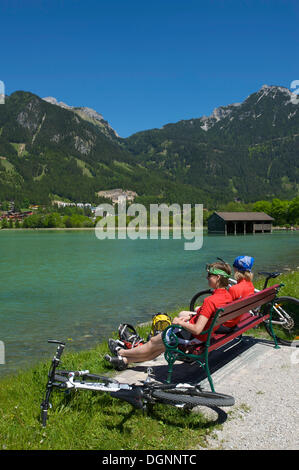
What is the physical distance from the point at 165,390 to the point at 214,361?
2.15 m

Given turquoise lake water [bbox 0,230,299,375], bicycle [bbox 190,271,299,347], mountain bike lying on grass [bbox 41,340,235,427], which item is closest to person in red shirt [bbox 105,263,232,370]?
mountain bike lying on grass [bbox 41,340,235,427]

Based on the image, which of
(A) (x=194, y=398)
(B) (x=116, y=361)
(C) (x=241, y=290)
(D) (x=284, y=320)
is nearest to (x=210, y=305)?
(A) (x=194, y=398)

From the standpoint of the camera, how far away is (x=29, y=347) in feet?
35.4

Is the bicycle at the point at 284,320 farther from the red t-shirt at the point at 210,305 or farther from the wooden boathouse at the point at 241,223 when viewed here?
the wooden boathouse at the point at 241,223

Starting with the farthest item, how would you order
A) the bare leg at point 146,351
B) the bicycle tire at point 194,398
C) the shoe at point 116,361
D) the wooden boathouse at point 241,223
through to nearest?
the wooden boathouse at point 241,223 < the shoe at point 116,361 < the bare leg at point 146,351 < the bicycle tire at point 194,398

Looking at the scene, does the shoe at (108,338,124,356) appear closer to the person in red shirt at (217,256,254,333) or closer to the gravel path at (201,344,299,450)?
the gravel path at (201,344,299,450)

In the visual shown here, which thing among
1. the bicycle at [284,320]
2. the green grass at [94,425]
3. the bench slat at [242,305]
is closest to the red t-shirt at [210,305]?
the bench slat at [242,305]

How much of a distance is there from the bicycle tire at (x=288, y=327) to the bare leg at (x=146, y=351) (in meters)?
2.96

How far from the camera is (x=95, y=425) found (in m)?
4.59

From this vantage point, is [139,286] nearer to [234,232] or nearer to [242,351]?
[242,351]

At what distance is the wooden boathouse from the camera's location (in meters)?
126

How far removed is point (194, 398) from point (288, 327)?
4444 millimetres

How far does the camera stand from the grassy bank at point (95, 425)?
4258 mm
